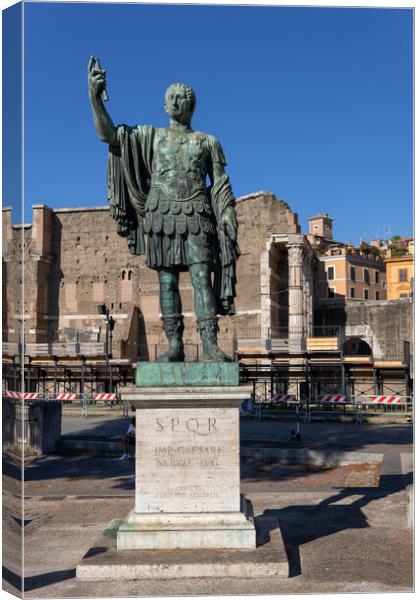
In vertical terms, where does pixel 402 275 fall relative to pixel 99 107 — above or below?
above

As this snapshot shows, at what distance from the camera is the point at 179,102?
247 inches

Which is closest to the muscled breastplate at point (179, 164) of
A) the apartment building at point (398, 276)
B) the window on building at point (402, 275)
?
the apartment building at point (398, 276)

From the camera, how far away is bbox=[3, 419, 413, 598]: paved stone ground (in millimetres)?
5031

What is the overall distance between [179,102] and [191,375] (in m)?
2.49

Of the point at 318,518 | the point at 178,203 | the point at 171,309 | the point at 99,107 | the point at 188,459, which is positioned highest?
the point at 99,107

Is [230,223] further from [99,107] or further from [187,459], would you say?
[187,459]

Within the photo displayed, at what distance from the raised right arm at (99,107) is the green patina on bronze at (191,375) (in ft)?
6.87

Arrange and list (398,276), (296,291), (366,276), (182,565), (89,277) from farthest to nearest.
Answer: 1. (366,276)
2. (398,276)
3. (89,277)
4. (296,291)
5. (182,565)

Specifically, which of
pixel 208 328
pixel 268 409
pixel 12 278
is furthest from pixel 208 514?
pixel 268 409

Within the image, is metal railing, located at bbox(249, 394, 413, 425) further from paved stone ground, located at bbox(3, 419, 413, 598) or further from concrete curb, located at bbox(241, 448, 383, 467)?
concrete curb, located at bbox(241, 448, 383, 467)

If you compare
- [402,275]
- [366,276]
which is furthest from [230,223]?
[366,276]

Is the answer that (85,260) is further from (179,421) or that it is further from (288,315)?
(179,421)

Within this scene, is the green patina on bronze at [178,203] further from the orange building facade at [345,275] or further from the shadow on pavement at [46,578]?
the orange building facade at [345,275]

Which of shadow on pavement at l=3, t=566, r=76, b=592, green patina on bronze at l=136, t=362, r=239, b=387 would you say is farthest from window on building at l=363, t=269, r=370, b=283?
shadow on pavement at l=3, t=566, r=76, b=592
